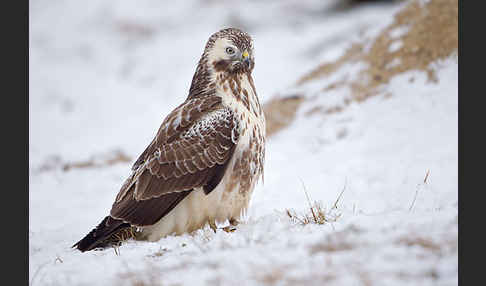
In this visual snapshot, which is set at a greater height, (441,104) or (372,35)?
(372,35)

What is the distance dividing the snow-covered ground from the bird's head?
140 cm

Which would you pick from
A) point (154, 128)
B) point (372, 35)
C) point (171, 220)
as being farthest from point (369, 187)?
point (154, 128)

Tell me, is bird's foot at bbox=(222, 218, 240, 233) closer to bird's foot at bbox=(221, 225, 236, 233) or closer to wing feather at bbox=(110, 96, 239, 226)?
bird's foot at bbox=(221, 225, 236, 233)

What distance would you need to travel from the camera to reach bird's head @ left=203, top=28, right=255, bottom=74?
4.30 meters

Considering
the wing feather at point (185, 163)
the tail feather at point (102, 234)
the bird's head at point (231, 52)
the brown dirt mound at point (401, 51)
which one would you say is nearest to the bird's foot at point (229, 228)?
the wing feather at point (185, 163)

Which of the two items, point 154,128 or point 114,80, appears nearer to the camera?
point 154,128

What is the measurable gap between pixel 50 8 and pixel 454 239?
23472mm

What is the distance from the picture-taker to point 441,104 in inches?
272

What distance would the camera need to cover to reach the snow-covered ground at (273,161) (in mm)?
2703

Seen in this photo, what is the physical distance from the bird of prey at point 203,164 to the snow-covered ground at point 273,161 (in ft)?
0.83

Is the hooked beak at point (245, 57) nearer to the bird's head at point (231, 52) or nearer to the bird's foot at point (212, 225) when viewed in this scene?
the bird's head at point (231, 52)

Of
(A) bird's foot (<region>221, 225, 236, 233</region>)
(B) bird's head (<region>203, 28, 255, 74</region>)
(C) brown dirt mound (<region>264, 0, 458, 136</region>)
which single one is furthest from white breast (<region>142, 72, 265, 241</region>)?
(C) brown dirt mound (<region>264, 0, 458, 136</region>)

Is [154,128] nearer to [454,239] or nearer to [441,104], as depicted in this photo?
[441,104]

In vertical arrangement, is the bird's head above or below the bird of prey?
above
